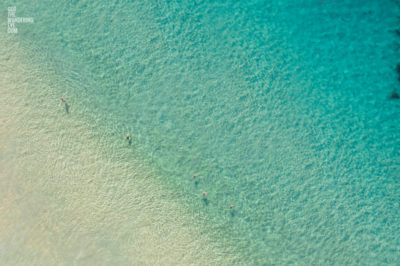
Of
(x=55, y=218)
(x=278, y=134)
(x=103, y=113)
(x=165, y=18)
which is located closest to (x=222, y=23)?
(x=165, y=18)

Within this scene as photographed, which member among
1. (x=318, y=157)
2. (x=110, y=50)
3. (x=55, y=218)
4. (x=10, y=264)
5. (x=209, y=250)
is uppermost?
(x=110, y=50)

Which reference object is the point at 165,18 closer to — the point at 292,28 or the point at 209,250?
the point at 292,28

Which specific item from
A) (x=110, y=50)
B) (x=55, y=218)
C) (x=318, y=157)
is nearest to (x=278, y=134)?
(x=318, y=157)

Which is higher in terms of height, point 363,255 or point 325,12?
point 325,12

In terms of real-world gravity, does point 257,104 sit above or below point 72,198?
above

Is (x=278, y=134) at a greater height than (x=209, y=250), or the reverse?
(x=278, y=134)

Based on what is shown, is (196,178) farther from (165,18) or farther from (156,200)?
(165,18)
